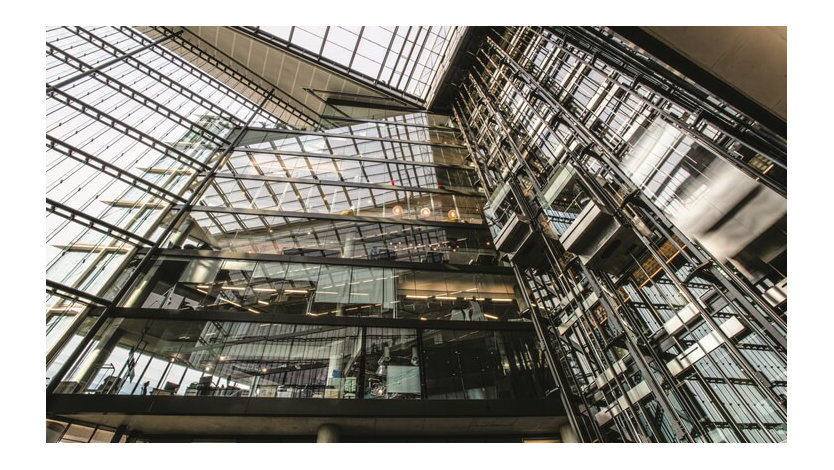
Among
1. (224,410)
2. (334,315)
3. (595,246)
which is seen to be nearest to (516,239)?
(595,246)

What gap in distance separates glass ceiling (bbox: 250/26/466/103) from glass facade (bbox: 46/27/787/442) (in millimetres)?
591

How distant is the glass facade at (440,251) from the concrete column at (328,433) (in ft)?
3.04

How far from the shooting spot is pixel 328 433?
9562 mm

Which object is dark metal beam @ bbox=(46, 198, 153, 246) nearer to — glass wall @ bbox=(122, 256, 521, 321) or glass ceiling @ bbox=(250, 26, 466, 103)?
glass wall @ bbox=(122, 256, 521, 321)

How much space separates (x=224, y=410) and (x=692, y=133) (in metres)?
12.9

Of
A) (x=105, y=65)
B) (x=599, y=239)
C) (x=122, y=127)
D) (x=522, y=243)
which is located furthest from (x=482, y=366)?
(x=105, y=65)

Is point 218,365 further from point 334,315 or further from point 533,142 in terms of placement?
point 533,142

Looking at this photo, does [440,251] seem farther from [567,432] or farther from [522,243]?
[567,432]

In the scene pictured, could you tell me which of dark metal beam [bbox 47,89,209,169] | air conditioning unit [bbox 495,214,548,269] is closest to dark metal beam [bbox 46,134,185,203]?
dark metal beam [bbox 47,89,209,169]

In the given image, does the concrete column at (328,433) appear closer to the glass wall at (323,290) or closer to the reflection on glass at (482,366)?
the reflection on glass at (482,366)

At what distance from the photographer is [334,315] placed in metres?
12.1

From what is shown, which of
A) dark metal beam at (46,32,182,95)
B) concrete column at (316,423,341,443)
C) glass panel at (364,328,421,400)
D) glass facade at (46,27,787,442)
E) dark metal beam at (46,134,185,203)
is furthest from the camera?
dark metal beam at (46,32,182,95)

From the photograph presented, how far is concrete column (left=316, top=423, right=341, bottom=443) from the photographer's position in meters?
9.51
